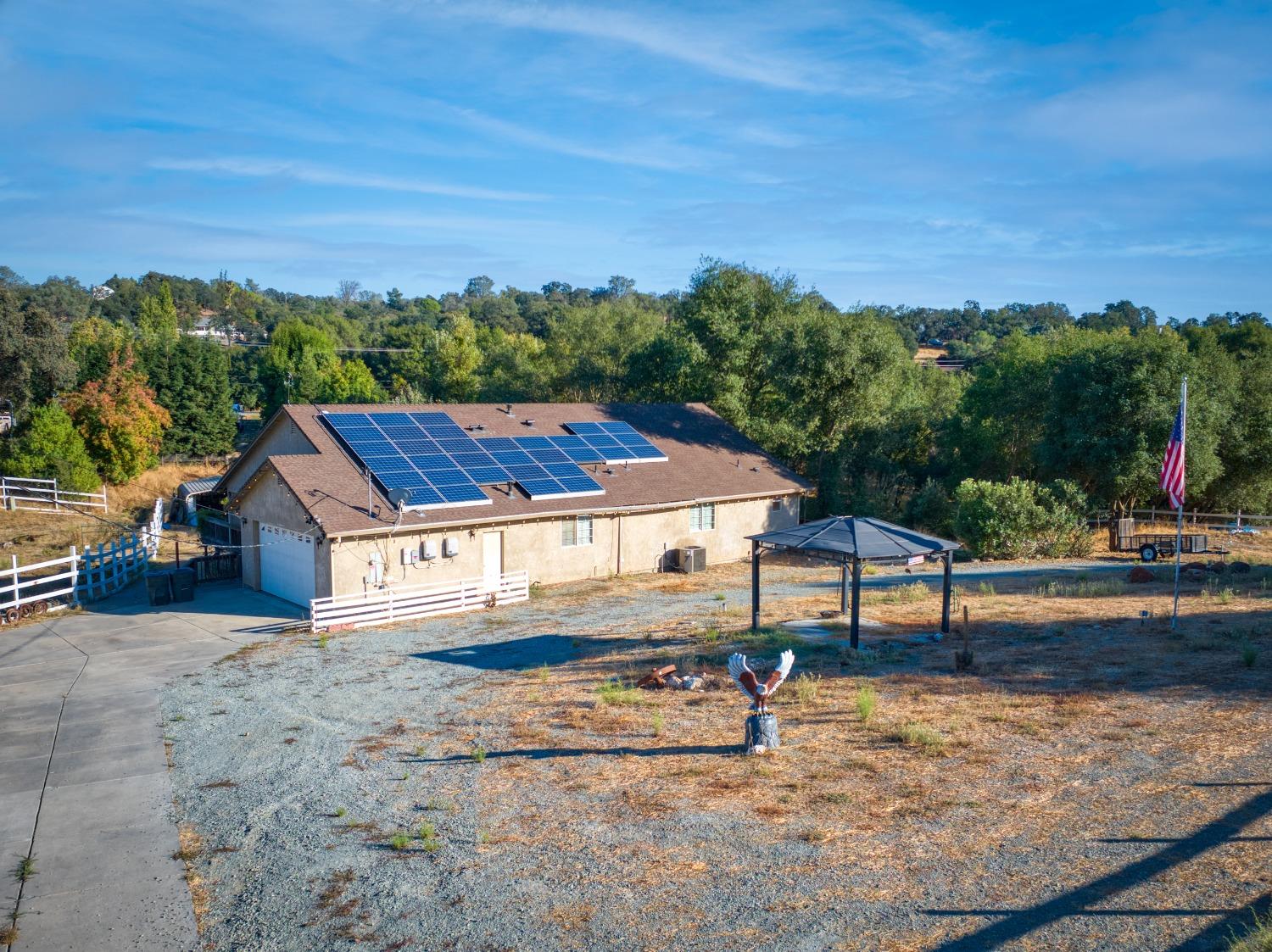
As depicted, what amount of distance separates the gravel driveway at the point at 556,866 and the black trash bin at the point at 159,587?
37.1 ft

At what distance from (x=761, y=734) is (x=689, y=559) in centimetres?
1669

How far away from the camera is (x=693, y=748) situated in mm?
13047

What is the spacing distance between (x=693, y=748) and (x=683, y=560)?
16.5 meters

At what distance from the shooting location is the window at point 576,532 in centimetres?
2727

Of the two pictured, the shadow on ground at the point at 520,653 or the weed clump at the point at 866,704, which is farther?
the shadow on ground at the point at 520,653

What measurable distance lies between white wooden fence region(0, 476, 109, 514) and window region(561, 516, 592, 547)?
2518 cm

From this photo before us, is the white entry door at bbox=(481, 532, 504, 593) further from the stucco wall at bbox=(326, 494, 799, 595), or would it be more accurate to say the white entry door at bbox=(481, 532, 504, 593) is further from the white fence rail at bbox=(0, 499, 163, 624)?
the white fence rail at bbox=(0, 499, 163, 624)

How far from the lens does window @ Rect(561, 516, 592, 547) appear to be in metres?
27.3

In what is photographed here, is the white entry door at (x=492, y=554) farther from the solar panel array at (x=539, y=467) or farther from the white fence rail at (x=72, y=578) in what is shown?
the white fence rail at (x=72, y=578)

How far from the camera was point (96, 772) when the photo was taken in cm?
1269

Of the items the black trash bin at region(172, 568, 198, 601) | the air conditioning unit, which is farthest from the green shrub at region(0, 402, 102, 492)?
the air conditioning unit

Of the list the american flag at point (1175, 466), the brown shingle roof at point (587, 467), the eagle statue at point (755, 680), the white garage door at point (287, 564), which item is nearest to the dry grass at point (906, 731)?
the eagle statue at point (755, 680)

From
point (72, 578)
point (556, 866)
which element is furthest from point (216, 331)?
point (556, 866)

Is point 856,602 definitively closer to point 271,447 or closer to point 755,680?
point 755,680
